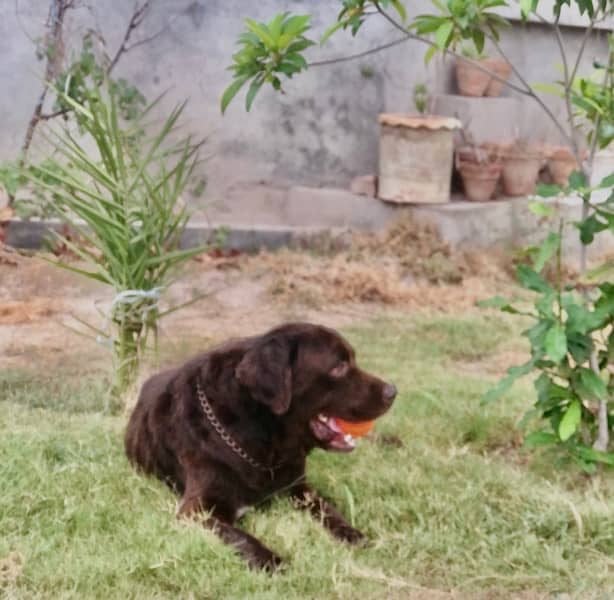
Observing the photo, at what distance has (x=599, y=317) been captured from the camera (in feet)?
11.5

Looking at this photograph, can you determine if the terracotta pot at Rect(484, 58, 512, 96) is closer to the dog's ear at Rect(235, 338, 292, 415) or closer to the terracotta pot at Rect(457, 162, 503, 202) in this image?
the terracotta pot at Rect(457, 162, 503, 202)

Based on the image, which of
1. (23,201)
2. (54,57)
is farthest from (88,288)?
(54,57)

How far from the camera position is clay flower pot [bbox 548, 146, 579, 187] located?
8.02 metres

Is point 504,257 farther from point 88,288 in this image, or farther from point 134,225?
point 134,225

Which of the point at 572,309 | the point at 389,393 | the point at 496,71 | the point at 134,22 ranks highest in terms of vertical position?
the point at 134,22

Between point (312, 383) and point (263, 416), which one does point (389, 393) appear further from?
point (263, 416)

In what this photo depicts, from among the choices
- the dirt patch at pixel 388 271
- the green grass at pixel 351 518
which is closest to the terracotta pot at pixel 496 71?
the dirt patch at pixel 388 271

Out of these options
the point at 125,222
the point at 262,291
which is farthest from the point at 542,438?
the point at 262,291

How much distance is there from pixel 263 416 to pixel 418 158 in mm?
4438

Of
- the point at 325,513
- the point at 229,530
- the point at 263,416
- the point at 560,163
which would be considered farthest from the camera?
the point at 560,163

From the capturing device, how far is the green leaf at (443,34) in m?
3.40

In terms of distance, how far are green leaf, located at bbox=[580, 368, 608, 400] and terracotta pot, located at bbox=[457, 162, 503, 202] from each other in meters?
4.18

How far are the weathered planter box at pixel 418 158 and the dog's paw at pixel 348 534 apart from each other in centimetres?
441

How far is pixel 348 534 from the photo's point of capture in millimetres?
3445
